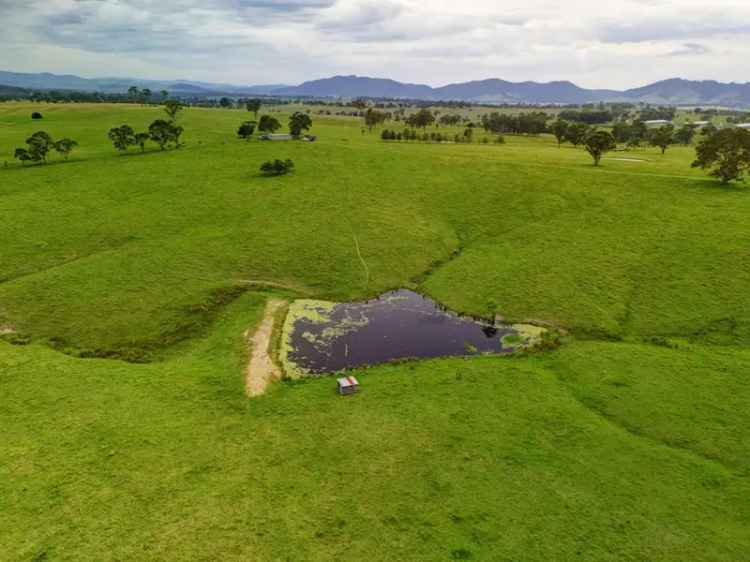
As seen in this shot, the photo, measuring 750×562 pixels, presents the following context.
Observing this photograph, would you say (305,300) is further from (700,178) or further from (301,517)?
(700,178)

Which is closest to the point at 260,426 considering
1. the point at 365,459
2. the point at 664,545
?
the point at 365,459

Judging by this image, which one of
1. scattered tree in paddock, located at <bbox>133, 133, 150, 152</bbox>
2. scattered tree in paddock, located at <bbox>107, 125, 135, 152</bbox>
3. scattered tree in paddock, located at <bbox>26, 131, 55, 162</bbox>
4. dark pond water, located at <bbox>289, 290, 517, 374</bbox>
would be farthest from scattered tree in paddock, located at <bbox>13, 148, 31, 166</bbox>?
dark pond water, located at <bbox>289, 290, 517, 374</bbox>

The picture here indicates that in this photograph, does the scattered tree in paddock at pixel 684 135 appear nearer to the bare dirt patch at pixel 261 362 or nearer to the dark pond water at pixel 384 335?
the dark pond water at pixel 384 335

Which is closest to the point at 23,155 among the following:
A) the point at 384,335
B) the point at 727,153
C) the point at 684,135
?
the point at 384,335

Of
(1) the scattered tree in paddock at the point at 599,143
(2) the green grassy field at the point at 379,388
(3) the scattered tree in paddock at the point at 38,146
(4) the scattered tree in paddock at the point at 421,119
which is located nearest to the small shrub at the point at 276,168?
(2) the green grassy field at the point at 379,388

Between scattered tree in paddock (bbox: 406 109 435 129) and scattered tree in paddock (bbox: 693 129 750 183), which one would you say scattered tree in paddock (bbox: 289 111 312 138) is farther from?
scattered tree in paddock (bbox: 693 129 750 183)

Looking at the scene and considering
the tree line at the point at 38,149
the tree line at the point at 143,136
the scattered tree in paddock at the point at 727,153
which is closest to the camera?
the scattered tree in paddock at the point at 727,153
